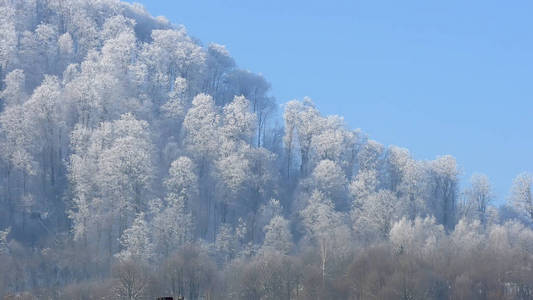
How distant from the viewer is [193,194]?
91438 millimetres

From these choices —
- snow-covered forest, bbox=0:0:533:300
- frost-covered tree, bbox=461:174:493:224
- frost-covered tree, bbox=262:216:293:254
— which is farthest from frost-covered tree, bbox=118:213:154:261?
frost-covered tree, bbox=461:174:493:224

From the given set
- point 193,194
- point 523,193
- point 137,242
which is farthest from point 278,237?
point 523,193

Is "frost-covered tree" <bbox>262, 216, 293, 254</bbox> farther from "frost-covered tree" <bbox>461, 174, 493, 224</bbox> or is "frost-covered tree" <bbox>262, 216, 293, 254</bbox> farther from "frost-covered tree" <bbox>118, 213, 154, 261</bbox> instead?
"frost-covered tree" <bbox>461, 174, 493, 224</bbox>

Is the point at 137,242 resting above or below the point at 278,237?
below

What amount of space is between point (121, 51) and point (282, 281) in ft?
185

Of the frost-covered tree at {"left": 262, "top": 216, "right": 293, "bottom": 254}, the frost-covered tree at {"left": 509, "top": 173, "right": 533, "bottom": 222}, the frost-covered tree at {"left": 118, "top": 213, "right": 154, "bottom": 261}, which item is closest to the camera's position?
the frost-covered tree at {"left": 118, "top": 213, "right": 154, "bottom": 261}

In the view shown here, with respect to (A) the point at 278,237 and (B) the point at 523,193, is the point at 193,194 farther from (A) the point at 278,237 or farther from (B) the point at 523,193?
(B) the point at 523,193

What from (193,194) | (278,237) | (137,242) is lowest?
(137,242)

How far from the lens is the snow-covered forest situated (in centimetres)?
6762

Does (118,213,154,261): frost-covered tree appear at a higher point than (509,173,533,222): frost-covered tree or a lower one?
lower

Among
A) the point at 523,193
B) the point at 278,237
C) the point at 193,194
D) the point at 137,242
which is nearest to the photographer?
the point at 137,242

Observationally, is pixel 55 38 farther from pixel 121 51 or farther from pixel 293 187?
pixel 293 187

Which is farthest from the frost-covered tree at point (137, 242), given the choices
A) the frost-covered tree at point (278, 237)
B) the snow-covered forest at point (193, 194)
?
the frost-covered tree at point (278, 237)

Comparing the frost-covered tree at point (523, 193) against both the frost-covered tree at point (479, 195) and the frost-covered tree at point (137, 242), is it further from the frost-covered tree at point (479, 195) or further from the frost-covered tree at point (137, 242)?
the frost-covered tree at point (137, 242)
